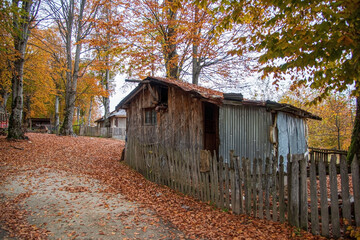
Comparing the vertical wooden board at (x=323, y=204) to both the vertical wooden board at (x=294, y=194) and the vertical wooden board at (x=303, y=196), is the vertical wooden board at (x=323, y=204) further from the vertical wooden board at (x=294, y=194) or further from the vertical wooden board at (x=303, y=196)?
the vertical wooden board at (x=294, y=194)

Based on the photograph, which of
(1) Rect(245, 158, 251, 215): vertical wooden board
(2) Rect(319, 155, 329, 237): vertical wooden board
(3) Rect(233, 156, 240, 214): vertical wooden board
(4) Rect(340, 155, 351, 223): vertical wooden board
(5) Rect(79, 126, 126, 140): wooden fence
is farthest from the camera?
(5) Rect(79, 126, 126, 140): wooden fence

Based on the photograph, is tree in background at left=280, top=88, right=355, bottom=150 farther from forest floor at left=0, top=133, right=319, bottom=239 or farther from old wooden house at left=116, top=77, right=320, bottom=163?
forest floor at left=0, top=133, right=319, bottom=239

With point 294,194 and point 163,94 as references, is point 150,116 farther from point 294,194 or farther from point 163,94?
point 294,194

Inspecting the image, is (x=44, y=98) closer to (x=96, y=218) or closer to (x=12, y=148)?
(x=12, y=148)

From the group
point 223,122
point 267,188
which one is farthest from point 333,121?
point 267,188

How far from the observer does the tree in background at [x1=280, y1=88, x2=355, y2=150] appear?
16.4m

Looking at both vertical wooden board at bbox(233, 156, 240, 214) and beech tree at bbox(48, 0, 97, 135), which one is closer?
vertical wooden board at bbox(233, 156, 240, 214)

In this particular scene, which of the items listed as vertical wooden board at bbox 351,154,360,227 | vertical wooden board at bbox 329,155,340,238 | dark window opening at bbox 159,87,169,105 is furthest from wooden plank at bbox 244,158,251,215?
dark window opening at bbox 159,87,169,105

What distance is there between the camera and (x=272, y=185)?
4637 millimetres

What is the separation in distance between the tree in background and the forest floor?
42.0 ft

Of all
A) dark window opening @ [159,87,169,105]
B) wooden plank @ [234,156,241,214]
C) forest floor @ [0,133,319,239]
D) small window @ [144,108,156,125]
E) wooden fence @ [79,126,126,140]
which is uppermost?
dark window opening @ [159,87,169,105]

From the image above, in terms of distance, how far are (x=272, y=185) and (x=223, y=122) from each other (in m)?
3.39

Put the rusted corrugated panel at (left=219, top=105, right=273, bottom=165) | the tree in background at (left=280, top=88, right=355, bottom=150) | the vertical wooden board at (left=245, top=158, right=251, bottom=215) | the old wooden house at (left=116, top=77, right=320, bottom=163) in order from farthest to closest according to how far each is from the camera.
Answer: the tree in background at (left=280, top=88, right=355, bottom=150) < the rusted corrugated panel at (left=219, top=105, right=273, bottom=165) < the old wooden house at (left=116, top=77, right=320, bottom=163) < the vertical wooden board at (left=245, top=158, right=251, bottom=215)

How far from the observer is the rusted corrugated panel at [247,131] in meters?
7.86
